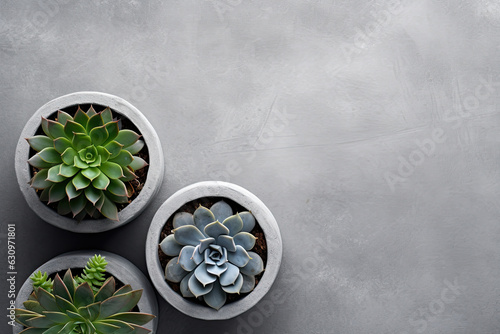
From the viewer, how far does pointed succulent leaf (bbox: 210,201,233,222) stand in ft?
5.62

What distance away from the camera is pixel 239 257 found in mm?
1642

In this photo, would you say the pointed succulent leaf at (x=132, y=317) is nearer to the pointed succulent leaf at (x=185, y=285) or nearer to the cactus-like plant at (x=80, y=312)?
the cactus-like plant at (x=80, y=312)

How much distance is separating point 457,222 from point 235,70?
52.4 inches

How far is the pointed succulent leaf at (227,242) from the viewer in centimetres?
161

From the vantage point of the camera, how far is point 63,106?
5.70ft

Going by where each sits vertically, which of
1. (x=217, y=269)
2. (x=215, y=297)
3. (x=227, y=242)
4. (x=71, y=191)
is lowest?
(x=215, y=297)

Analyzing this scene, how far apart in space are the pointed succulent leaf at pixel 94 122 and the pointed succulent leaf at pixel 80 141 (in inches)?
1.8

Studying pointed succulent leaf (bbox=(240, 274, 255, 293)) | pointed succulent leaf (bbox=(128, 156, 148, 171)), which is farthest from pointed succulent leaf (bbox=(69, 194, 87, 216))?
pointed succulent leaf (bbox=(240, 274, 255, 293))

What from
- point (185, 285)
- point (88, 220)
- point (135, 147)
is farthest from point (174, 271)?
point (135, 147)

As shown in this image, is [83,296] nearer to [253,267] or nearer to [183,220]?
[183,220]

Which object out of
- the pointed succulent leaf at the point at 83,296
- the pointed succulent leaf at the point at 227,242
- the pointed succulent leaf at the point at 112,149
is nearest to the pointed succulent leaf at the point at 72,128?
the pointed succulent leaf at the point at 112,149

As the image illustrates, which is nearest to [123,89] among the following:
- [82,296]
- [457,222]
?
[82,296]

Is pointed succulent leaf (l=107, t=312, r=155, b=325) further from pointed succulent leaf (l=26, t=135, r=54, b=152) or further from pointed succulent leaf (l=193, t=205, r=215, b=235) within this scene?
pointed succulent leaf (l=26, t=135, r=54, b=152)

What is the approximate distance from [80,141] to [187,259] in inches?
22.8
